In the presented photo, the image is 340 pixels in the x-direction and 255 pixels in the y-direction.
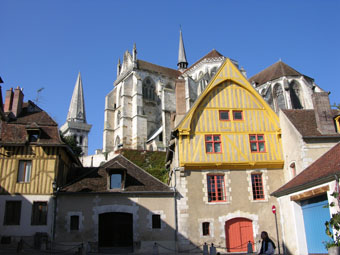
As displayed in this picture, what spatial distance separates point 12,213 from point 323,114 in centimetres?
1694

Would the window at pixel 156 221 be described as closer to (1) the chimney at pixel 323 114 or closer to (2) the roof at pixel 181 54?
(1) the chimney at pixel 323 114

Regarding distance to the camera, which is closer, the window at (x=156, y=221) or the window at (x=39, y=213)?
the window at (x=39, y=213)

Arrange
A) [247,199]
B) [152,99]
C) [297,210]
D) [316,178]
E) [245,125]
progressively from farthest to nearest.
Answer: [152,99]
[245,125]
[247,199]
[297,210]
[316,178]

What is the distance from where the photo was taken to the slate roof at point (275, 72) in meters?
44.3

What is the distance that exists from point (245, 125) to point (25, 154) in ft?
40.2

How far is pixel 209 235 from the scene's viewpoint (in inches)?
701

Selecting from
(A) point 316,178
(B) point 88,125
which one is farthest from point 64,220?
(B) point 88,125

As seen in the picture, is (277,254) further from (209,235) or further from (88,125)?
(88,125)

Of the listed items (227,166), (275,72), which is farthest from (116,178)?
(275,72)

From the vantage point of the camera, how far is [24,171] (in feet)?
59.2

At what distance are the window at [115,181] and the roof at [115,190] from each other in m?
0.30

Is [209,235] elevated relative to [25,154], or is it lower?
lower

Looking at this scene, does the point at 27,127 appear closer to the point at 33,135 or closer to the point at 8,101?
the point at 33,135

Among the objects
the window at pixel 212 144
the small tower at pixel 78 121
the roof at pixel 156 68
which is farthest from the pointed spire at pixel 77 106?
the window at pixel 212 144
